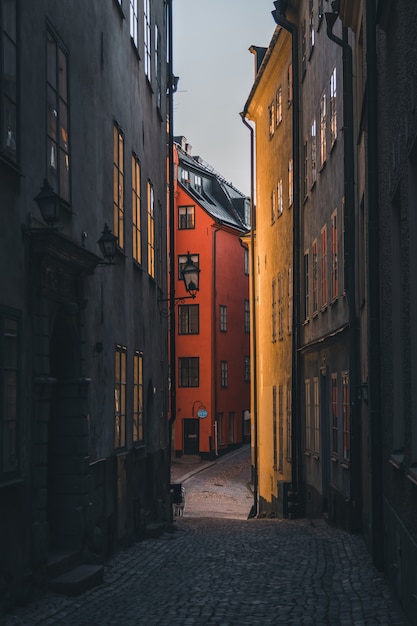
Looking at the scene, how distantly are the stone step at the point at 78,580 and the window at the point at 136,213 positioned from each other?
727 cm

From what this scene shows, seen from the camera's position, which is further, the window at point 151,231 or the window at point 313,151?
the window at point 313,151

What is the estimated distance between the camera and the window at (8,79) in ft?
33.5

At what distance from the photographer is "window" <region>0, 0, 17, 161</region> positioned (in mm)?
10203

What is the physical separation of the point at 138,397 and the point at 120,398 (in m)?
2.04

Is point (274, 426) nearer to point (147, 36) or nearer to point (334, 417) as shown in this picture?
point (334, 417)

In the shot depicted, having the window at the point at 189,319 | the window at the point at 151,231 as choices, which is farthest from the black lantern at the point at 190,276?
the window at the point at 189,319

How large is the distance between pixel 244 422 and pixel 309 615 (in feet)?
161

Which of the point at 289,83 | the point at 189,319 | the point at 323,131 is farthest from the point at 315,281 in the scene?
the point at 189,319

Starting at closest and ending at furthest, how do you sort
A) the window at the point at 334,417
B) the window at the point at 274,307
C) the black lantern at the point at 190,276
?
the window at the point at 334,417 → the black lantern at the point at 190,276 → the window at the point at 274,307

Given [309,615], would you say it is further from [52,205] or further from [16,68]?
[16,68]

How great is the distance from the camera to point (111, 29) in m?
16.6

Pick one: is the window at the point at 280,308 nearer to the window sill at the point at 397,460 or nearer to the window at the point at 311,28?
the window at the point at 311,28

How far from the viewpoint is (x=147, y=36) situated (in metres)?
21.6

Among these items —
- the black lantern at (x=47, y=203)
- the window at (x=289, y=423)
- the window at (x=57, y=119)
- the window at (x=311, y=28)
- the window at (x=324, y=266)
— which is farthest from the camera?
the window at (x=289, y=423)
